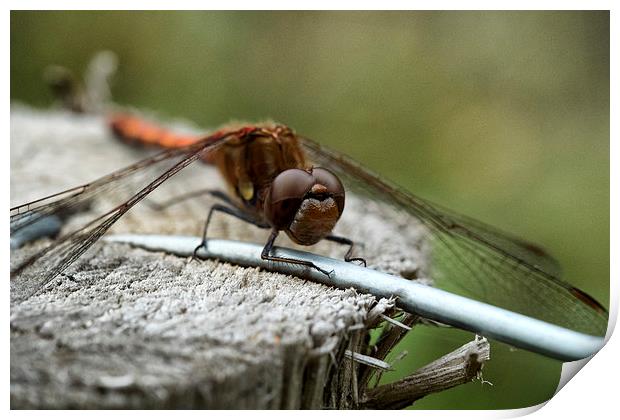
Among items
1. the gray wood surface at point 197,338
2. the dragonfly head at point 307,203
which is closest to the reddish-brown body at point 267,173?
the dragonfly head at point 307,203

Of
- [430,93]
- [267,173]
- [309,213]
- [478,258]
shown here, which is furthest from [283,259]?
[430,93]

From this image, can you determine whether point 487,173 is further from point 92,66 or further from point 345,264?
point 92,66

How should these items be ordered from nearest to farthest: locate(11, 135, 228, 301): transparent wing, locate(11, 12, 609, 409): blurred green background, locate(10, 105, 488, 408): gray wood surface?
locate(10, 105, 488, 408): gray wood surface, locate(11, 135, 228, 301): transparent wing, locate(11, 12, 609, 409): blurred green background

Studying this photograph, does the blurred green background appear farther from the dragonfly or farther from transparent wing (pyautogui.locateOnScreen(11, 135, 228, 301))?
transparent wing (pyautogui.locateOnScreen(11, 135, 228, 301))

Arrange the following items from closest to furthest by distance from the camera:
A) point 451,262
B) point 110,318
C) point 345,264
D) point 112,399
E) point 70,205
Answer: point 112,399, point 110,318, point 345,264, point 70,205, point 451,262

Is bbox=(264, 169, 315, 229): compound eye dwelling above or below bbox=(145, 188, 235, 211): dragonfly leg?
above

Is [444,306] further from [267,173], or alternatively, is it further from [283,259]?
[267,173]

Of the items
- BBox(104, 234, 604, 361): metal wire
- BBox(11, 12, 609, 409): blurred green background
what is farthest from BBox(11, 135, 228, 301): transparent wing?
BBox(11, 12, 609, 409): blurred green background
